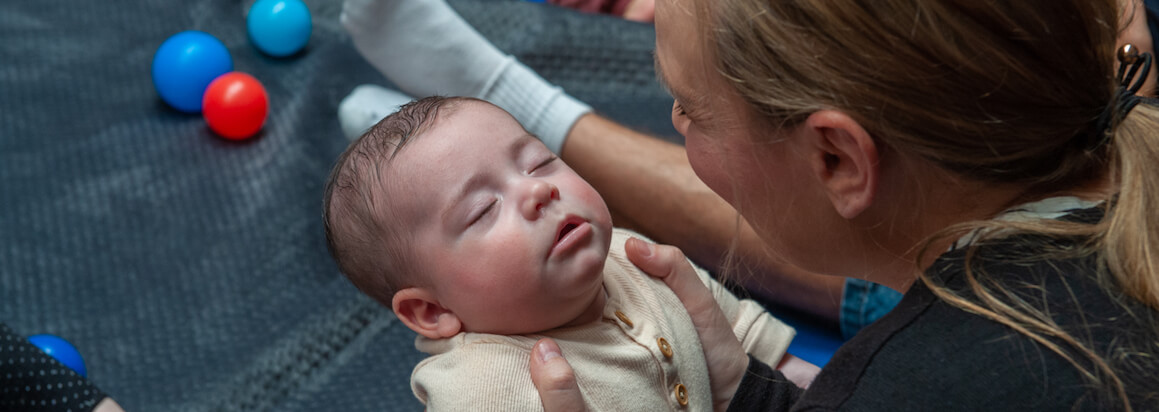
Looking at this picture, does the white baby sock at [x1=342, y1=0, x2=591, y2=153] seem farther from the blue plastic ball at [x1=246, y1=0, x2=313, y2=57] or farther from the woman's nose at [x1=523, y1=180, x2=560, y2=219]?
the woman's nose at [x1=523, y1=180, x2=560, y2=219]

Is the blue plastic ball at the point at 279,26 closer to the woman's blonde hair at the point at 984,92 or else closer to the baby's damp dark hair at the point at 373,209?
the baby's damp dark hair at the point at 373,209

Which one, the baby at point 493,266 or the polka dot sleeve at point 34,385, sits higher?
the baby at point 493,266

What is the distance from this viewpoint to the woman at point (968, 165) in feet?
2.18

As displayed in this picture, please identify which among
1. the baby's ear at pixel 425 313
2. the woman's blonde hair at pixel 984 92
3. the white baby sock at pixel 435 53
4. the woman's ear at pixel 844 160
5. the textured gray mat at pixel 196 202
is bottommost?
the textured gray mat at pixel 196 202

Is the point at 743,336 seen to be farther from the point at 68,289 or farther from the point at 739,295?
the point at 68,289

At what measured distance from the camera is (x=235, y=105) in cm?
175

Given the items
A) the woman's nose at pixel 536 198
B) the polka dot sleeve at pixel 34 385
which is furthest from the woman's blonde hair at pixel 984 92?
the polka dot sleeve at pixel 34 385

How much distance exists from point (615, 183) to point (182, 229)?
0.71 metres

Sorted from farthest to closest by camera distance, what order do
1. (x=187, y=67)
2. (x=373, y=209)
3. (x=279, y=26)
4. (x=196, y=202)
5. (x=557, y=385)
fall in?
(x=279, y=26) → (x=187, y=67) → (x=196, y=202) → (x=373, y=209) → (x=557, y=385)

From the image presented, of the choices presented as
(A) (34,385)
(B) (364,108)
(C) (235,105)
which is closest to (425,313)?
(A) (34,385)

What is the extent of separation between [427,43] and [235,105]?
0.36 metres

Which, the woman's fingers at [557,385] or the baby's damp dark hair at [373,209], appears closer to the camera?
the woman's fingers at [557,385]

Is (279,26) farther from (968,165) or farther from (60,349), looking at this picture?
(968,165)

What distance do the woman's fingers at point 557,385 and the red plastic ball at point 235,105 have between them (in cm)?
109
